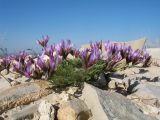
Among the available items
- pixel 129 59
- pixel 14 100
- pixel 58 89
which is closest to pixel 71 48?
pixel 129 59

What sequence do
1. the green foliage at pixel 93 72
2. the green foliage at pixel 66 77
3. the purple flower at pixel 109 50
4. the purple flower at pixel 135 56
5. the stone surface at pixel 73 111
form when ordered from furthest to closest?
the purple flower at pixel 135 56, the purple flower at pixel 109 50, the green foliage at pixel 93 72, the green foliage at pixel 66 77, the stone surface at pixel 73 111

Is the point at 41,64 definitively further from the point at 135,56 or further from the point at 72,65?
the point at 135,56

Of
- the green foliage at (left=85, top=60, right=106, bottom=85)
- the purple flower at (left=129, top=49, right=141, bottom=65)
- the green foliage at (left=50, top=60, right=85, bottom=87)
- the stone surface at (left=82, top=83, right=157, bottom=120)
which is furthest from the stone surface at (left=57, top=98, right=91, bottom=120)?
the purple flower at (left=129, top=49, right=141, bottom=65)

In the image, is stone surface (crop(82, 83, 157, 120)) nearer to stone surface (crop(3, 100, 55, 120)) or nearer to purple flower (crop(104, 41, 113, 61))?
stone surface (crop(3, 100, 55, 120))

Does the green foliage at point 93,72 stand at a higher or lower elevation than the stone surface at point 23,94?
higher

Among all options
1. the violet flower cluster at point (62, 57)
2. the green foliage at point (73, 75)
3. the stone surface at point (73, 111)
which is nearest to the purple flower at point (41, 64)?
the violet flower cluster at point (62, 57)

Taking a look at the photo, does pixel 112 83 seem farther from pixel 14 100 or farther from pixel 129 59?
pixel 14 100

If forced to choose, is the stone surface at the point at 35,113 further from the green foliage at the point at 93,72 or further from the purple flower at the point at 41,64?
the green foliage at the point at 93,72

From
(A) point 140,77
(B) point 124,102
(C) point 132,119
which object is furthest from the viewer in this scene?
(A) point 140,77
